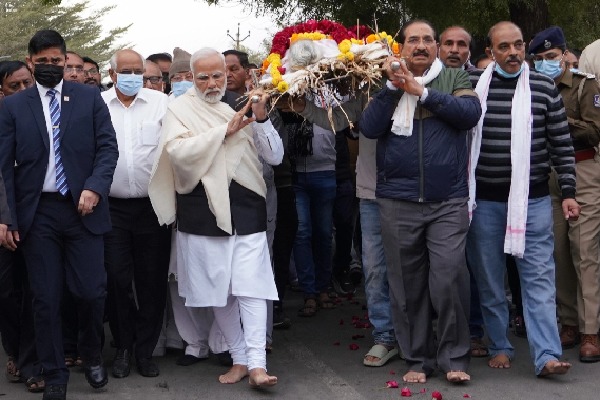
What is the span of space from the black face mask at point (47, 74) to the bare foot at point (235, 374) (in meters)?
2.30

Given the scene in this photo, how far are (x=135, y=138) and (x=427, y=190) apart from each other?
7.06ft

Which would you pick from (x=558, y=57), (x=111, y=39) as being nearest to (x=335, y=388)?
(x=558, y=57)

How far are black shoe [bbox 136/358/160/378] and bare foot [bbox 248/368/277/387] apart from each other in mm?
884

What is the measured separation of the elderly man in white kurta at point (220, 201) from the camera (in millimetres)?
7402

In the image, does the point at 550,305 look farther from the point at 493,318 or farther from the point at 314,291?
the point at 314,291

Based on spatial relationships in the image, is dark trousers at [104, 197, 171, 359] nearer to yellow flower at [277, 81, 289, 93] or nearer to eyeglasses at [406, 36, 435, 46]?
yellow flower at [277, 81, 289, 93]

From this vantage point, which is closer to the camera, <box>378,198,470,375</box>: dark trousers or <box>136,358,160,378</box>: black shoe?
<box>378,198,470,375</box>: dark trousers

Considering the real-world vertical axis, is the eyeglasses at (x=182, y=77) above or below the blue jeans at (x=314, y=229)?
above

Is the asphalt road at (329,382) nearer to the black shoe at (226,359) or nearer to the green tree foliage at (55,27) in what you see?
the black shoe at (226,359)

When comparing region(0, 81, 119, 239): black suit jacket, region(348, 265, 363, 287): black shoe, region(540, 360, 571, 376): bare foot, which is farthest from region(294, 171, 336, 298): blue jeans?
region(540, 360, 571, 376): bare foot

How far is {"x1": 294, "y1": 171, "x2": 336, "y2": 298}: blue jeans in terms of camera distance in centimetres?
Answer: 1002

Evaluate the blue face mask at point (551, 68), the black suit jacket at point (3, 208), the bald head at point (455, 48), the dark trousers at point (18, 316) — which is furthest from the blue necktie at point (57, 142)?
the blue face mask at point (551, 68)

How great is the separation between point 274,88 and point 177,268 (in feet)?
5.10

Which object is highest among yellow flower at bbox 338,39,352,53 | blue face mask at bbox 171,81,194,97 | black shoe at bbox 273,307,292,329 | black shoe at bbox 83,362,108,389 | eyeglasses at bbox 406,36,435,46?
eyeglasses at bbox 406,36,435,46
